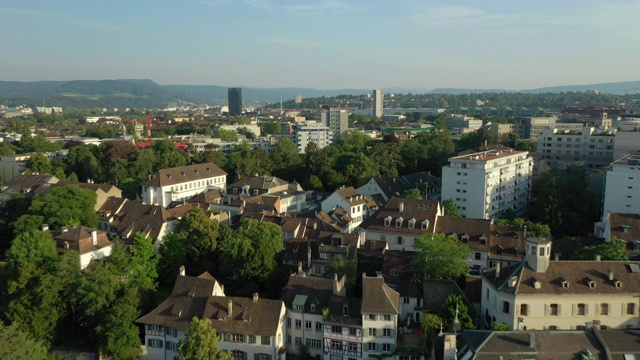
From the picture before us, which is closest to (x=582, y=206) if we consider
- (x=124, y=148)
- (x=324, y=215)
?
(x=324, y=215)

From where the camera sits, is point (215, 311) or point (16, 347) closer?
point (16, 347)

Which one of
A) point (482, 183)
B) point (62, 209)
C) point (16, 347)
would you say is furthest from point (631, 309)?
point (62, 209)

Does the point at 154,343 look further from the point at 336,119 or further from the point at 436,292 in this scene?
the point at 336,119

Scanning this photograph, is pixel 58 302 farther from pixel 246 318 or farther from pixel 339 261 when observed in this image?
pixel 339 261

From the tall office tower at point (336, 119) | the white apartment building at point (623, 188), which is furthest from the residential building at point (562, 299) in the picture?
the tall office tower at point (336, 119)

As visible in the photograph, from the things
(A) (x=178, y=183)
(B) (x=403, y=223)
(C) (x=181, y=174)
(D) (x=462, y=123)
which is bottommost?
(B) (x=403, y=223)

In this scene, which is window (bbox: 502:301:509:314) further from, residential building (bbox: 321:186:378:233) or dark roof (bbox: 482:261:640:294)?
residential building (bbox: 321:186:378:233)

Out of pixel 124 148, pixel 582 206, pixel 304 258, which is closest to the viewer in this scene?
pixel 304 258
